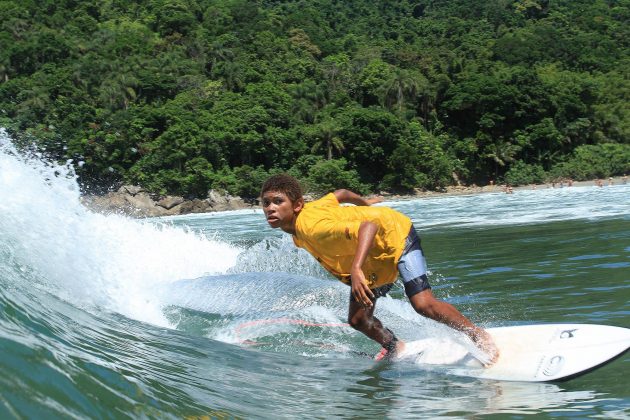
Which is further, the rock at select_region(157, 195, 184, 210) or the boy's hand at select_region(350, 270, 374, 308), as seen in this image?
the rock at select_region(157, 195, 184, 210)

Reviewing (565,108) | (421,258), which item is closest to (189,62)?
(565,108)

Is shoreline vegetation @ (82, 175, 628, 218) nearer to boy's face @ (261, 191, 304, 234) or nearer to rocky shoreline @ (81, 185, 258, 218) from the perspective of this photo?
rocky shoreline @ (81, 185, 258, 218)

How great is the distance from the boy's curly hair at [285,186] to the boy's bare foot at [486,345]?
4.90 ft

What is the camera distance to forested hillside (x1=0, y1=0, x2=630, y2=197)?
64062mm

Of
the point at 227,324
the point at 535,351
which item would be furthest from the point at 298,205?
the point at 227,324

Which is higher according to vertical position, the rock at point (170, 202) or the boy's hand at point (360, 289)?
the boy's hand at point (360, 289)

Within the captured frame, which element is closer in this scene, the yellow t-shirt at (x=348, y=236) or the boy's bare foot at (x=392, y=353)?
the yellow t-shirt at (x=348, y=236)

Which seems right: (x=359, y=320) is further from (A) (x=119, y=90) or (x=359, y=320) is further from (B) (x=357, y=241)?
(A) (x=119, y=90)

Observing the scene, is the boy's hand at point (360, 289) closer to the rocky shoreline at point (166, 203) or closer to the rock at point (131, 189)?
the rocky shoreline at point (166, 203)

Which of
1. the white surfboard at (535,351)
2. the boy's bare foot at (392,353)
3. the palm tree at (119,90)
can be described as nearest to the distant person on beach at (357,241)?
the white surfboard at (535,351)

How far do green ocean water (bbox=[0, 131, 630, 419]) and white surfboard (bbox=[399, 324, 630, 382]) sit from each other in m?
0.11

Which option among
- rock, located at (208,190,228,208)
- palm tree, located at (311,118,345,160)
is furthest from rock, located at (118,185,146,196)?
palm tree, located at (311,118,345,160)

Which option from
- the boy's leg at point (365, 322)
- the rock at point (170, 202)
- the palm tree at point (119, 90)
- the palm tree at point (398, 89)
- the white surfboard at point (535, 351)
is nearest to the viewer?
the white surfboard at point (535, 351)

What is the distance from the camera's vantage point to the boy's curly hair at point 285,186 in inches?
176
